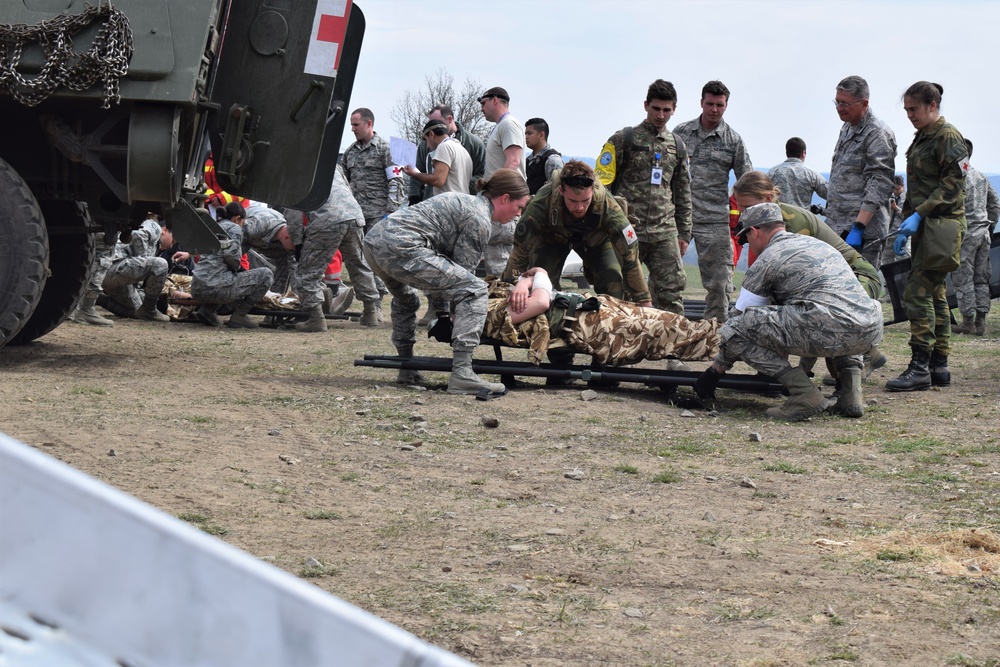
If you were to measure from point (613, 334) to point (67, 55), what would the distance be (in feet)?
11.3

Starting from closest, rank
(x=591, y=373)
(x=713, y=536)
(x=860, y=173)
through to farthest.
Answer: (x=713, y=536) → (x=591, y=373) → (x=860, y=173)

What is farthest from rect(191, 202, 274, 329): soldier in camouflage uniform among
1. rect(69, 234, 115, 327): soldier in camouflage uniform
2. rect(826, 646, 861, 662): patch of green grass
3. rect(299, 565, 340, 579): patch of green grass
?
rect(826, 646, 861, 662): patch of green grass

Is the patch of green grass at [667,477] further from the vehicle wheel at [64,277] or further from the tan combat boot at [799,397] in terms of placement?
the vehicle wheel at [64,277]

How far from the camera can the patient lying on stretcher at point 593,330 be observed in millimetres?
6938

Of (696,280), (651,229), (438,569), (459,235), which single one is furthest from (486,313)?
(696,280)

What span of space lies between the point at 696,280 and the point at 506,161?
38.1 ft

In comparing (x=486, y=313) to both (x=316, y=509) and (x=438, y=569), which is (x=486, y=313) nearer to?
(x=316, y=509)

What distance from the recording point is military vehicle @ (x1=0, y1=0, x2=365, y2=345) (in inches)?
242

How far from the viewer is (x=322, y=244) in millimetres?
10148

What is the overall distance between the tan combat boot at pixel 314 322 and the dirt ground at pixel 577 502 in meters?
2.76

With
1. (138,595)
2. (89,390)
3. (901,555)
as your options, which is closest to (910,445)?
(901,555)

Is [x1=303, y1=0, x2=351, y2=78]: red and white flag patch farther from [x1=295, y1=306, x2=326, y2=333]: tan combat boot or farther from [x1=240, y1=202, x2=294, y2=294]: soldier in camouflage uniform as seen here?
[x1=295, y1=306, x2=326, y2=333]: tan combat boot

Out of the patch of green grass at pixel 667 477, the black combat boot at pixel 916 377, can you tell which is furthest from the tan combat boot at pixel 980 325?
the patch of green grass at pixel 667 477

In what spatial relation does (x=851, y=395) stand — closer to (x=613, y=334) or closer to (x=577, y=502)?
(x=613, y=334)
